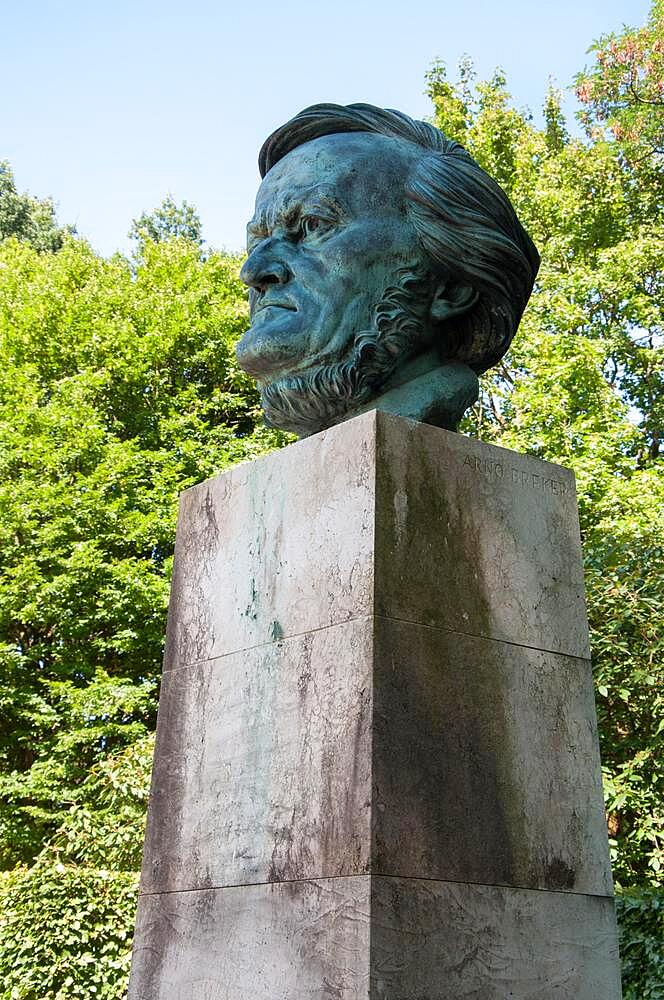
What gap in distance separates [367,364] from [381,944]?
1.87 meters

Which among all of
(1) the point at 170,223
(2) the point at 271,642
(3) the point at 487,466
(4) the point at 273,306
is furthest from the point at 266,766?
(1) the point at 170,223

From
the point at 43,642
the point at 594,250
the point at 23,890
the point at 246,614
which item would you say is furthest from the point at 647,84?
the point at 246,614

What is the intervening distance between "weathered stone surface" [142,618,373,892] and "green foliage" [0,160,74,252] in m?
27.7

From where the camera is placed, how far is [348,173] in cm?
382

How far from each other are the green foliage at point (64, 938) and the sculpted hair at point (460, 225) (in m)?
7.24

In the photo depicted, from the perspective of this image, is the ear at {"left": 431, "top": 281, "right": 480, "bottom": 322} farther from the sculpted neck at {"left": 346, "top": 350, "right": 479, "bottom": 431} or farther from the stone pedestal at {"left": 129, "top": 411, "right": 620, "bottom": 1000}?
the stone pedestal at {"left": 129, "top": 411, "right": 620, "bottom": 1000}

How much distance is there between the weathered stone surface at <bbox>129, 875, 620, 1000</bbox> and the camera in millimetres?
2615

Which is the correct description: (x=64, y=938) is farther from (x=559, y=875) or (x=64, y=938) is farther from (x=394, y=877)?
(x=394, y=877)

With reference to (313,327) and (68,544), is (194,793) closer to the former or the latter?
(313,327)

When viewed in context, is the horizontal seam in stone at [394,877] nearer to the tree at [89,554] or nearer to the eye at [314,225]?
the eye at [314,225]

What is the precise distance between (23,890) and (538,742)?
776 cm

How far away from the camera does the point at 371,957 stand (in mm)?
2557

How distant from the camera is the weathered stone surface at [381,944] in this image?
2.62 m

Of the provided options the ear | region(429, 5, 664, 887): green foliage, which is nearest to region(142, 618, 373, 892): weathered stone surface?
the ear
